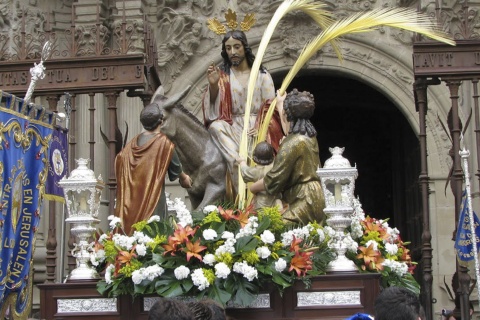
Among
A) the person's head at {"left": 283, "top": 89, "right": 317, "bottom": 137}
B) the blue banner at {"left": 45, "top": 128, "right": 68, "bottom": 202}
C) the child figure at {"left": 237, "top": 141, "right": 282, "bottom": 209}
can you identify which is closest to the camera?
the person's head at {"left": 283, "top": 89, "right": 317, "bottom": 137}

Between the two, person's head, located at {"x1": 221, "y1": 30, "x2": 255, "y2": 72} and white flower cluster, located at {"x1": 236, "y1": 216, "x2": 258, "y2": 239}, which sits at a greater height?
person's head, located at {"x1": 221, "y1": 30, "x2": 255, "y2": 72}

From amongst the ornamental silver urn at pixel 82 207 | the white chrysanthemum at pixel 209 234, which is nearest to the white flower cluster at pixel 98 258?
the ornamental silver urn at pixel 82 207

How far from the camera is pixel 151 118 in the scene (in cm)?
968

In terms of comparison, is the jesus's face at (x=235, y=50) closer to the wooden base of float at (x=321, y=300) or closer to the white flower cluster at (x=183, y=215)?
the white flower cluster at (x=183, y=215)

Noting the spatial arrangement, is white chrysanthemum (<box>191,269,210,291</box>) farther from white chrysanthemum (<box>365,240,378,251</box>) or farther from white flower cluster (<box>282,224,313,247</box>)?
white chrysanthemum (<box>365,240,378,251</box>)

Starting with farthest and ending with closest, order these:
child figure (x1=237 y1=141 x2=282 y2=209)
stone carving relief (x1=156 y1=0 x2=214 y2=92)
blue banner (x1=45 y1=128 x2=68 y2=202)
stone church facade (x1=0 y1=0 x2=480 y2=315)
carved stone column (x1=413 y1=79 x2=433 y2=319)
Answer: stone carving relief (x1=156 y1=0 x2=214 y2=92) < stone church facade (x1=0 y1=0 x2=480 y2=315) < blue banner (x1=45 y1=128 x2=68 y2=202) < carved stone column (x1=413 y1=79 x2=433 y2=319) < child figure (x1=237 y1=141 x2=282 y2=209)

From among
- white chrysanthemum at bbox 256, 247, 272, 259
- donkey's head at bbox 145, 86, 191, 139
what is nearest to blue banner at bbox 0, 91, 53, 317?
donkey's head at bbox 145, 86, 191, 139

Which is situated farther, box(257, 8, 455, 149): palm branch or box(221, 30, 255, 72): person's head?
box(221, 30, 255, 72): person's head

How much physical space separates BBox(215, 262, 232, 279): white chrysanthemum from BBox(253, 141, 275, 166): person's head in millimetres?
1763

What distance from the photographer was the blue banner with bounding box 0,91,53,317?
9125mm

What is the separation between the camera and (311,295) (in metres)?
8.25

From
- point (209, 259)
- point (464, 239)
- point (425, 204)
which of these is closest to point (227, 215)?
point (209, 259)

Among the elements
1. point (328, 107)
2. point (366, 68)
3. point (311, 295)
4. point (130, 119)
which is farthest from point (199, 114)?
point (311, 295)

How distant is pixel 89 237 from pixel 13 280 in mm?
863
